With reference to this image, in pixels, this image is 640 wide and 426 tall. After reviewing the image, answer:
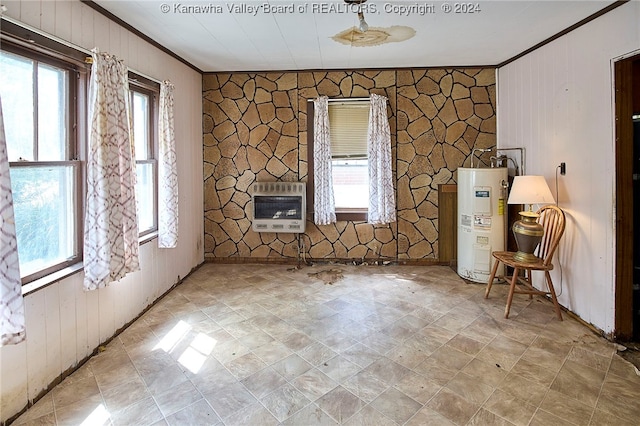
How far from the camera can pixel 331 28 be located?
3.19 meters

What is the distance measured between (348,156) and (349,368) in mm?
3014

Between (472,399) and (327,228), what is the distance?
3.07 meters

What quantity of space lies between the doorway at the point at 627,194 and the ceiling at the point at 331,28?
63 cm

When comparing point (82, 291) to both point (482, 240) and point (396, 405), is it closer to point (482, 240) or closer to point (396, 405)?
point (396, 405)

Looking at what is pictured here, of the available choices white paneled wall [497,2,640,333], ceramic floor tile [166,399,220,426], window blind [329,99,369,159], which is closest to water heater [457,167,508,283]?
white paneled wall [497,2,640,333]

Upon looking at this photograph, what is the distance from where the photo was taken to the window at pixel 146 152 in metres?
3.39

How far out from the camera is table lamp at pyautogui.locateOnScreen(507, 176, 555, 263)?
316 cm

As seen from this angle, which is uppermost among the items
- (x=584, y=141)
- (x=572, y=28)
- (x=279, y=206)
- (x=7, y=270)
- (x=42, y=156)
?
(x=572, y=28)

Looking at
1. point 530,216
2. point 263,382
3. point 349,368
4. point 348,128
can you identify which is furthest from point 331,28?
point 263,382

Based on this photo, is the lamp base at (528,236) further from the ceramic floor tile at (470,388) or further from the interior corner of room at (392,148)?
the ceramic floor tile at (470,388)

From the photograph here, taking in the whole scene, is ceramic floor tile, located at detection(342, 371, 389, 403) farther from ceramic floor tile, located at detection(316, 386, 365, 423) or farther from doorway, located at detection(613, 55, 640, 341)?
doorway, located at detection(613, 55, 640, 341)

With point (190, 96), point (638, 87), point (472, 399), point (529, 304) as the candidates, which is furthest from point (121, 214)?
point (638, 87)

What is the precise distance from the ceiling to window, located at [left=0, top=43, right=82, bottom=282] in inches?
32.0

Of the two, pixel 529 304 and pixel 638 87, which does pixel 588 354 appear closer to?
pixel 529 304
